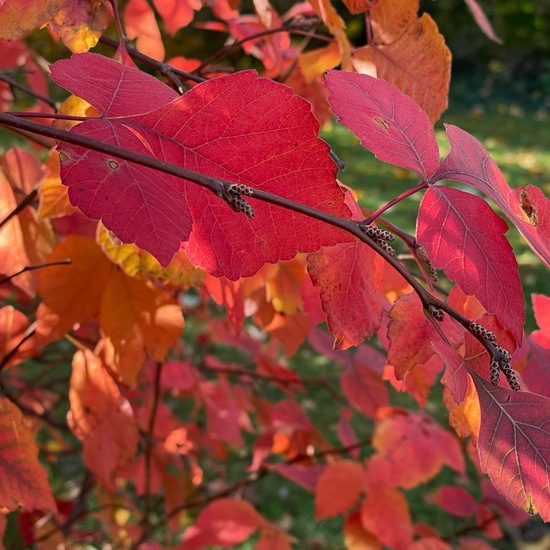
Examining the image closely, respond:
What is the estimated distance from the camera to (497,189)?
0.49 m

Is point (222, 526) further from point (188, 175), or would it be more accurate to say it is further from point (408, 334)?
point (188, 175)

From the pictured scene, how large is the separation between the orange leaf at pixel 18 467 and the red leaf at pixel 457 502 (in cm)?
107

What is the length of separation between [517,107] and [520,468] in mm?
8635

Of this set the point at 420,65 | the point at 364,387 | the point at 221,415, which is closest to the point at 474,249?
the point at 420,65

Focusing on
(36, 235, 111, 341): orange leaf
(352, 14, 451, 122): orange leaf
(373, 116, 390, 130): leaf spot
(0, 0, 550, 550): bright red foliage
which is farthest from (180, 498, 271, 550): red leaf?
(373, 116, 390, 130): leaf spot

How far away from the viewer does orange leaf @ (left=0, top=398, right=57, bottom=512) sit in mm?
625

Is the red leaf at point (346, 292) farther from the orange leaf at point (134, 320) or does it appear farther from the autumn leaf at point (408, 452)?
the autumn leaf at point (408, 452)

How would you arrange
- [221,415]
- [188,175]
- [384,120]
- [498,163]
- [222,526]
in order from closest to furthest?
1. [188,175]
2. [384,120]
3. [222,526]
4. [221,415]
5. [498,163]

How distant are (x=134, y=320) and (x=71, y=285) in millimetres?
75

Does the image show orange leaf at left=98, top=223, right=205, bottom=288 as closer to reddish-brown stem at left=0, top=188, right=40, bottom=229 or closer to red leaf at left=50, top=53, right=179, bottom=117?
reddish-brown stem at left=0, top=188, right=40, bottom=229

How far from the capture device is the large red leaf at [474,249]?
46 centimetres

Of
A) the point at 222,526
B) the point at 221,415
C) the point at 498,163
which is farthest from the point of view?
the point at 498,163

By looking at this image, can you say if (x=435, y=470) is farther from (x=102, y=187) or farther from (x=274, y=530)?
(x=102, y=187)

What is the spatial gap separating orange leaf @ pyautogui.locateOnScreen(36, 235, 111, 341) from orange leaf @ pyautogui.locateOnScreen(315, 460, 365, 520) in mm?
599
